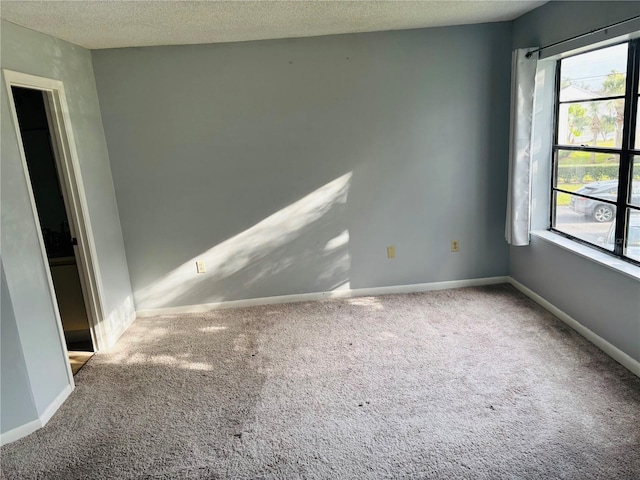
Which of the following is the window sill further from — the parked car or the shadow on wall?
the shadow on wall

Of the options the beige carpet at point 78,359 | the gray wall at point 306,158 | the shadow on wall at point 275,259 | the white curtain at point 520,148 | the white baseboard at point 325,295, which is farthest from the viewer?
the white baseboard at point 325,295

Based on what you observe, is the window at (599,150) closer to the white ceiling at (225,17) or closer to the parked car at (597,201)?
the parked car at (597,201)

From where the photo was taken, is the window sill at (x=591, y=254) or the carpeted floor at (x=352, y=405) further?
the window sill at (x=591, y=254)

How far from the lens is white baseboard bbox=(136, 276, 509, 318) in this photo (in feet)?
13.4

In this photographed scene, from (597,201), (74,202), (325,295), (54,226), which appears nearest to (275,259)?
(325,295)

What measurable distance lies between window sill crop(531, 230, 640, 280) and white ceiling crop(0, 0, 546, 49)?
174 centimetres

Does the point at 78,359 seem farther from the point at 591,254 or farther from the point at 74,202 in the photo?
the point at 591,254

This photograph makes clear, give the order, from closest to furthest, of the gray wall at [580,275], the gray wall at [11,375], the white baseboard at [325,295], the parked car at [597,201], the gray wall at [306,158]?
the gray wall at [11,375] → the gray wall at [580,275] → the parked car at [597,201] → the gray wall at [306,158] → the white baseboard at [325,295]

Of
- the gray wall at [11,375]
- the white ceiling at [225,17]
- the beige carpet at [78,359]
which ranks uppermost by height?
the white ceiling at [225,17]

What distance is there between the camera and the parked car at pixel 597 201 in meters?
2.91

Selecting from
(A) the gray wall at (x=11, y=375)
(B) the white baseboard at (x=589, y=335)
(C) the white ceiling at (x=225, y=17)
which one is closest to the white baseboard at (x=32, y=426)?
(A) the gray wall at (x=11, y=375)

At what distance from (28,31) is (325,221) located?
2.49 m

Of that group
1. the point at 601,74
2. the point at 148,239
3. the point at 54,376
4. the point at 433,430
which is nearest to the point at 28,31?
the point at 148,239

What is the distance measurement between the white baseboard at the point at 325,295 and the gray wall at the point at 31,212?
23.2 inches
